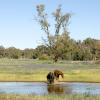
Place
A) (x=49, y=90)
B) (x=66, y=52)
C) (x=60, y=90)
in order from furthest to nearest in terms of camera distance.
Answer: (x=66, y=52)
(x=60, y=90)
(x=49, y=90)

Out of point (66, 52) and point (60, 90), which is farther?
point (66, 52)

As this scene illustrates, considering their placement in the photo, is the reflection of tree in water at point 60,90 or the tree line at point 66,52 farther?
the tree line at point 66,52

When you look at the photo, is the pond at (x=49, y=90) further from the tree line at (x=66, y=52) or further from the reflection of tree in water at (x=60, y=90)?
the tree line at (x=66, y=52)

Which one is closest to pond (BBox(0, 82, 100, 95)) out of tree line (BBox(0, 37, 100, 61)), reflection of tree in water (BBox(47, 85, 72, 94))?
reflection of tree in water (BBox(47, 85, 72, 94))

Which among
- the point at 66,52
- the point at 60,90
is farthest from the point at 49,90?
the point at 66,52

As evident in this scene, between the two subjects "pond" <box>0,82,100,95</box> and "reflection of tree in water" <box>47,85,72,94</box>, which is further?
"reflection of tree in water" <box>47,85,72,94</box>

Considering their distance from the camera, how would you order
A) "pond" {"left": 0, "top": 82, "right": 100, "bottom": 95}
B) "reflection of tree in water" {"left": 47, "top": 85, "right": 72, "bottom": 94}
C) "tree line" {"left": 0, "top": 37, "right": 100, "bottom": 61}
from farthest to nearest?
"tree line" {"left": 0, "top": 37, "right": 100, "bottom": 61}
"reflection of tree in water" {"left": 47, "top": 85, "right": 72, "bottom": 94}
"pond" {"left": 0, "top": 82, "right": 100, "bottom": 95}

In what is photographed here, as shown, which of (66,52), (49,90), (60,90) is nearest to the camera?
(49,90)

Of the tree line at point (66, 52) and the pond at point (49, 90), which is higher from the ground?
the tree line at point (66, 52)

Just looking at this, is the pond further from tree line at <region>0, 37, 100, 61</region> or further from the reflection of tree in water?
tree line at <region>0, 37, 100, 61</region>

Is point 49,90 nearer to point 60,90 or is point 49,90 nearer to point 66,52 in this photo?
point 60,90

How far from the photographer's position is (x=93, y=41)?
164 metres

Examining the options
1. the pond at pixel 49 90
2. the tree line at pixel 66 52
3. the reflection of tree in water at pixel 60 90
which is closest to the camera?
the pond at pixel 49 90

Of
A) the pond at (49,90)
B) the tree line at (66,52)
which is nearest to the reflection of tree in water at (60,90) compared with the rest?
the pond at (49,90)
